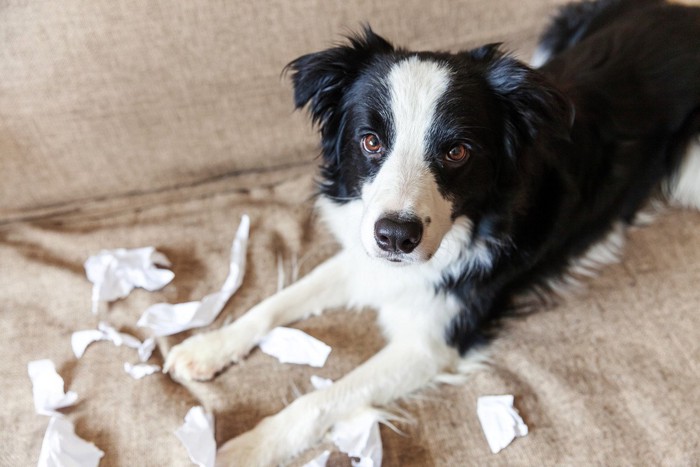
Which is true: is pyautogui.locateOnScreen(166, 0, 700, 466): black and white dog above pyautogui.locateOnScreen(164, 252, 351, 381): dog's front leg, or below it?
above

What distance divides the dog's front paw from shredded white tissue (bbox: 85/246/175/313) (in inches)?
15.5

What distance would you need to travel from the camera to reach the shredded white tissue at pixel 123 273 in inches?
98.0

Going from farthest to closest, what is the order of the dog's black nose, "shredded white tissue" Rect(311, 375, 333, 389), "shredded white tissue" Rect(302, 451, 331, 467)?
"shredded white tissue" Rect(311, 375, 333, 389) < "shredded white tissue" Rect(302, 451, 331, 467) < the dog's black nose

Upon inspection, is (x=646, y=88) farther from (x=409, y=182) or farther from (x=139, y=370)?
(x=139, y=370)

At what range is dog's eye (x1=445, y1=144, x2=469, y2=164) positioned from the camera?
1888 millimetres

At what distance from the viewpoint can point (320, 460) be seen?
78.1 inches

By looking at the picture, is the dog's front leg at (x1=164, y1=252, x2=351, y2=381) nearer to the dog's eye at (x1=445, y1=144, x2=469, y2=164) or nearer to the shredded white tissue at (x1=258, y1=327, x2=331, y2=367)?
the shredded white tissue at (x1=258, y1=327, x2=331, y2=367)

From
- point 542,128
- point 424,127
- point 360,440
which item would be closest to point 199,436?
point 360,440

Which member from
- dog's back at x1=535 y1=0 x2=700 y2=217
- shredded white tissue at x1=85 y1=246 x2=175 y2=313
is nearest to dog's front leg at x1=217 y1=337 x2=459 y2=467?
shredded white tissue at x1=85 y1=246 x2=175 y2=313

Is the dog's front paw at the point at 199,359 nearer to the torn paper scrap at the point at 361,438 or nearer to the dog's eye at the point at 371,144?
the torn paper scrap at the point at 361,438

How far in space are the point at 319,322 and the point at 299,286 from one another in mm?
171

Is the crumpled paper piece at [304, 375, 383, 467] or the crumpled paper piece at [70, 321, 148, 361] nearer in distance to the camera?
the crumpled paper piece at [304, 375, 383, 467]

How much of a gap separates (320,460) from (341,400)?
0.22m

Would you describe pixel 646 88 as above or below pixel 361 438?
above
